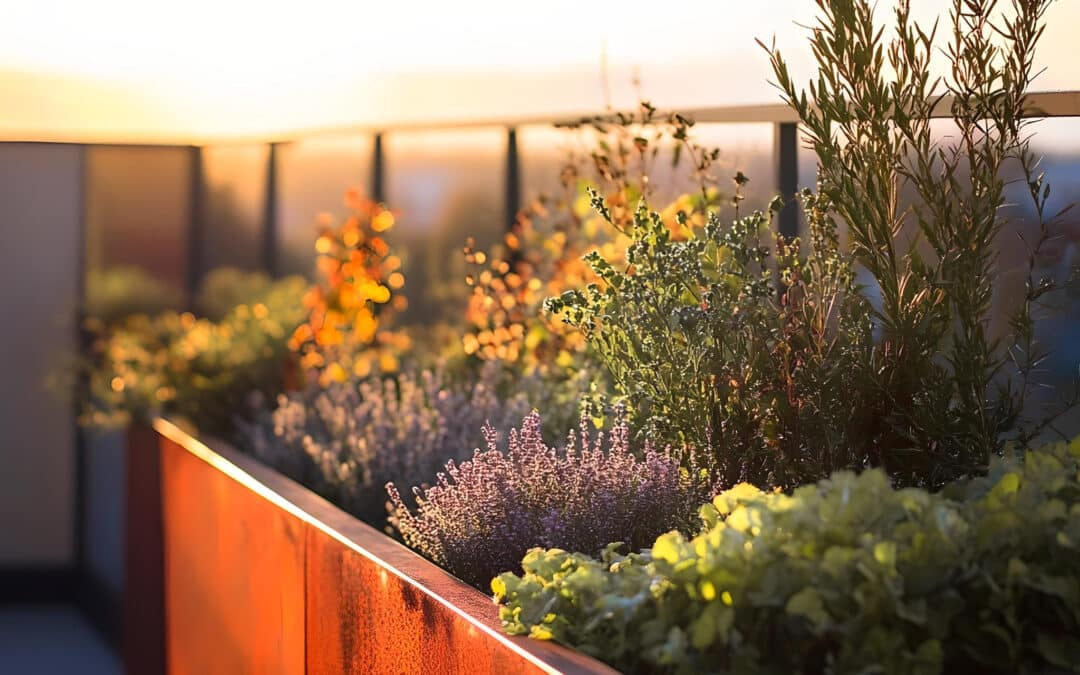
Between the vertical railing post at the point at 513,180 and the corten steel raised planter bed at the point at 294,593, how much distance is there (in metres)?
1.81

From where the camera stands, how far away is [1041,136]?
3209 mm

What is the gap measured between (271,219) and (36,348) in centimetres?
163

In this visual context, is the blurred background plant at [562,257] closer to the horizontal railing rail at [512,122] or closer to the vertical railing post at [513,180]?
the horizontal railing rail at [512,122]

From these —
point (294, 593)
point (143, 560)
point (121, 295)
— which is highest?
point (121, 295)

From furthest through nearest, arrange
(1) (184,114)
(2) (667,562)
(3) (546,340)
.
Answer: (1) (184,114) < (3) (546,340) < (2) (667,562)

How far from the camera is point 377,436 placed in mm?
3926

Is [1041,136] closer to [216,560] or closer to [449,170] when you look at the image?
[216,560]

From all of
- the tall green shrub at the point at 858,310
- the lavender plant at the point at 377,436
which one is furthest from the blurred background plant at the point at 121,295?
the tall green shrub at the point at 858,310

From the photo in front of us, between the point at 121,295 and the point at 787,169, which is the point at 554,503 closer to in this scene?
the point at 787,169

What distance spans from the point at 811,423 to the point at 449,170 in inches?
166

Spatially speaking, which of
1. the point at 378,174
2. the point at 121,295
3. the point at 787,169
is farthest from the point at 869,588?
the point at 121,295

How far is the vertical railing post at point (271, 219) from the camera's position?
785 cm

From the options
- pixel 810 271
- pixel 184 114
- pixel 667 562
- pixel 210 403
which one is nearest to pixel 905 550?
pixel 667 562

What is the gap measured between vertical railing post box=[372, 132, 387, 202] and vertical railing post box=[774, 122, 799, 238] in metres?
3.08
